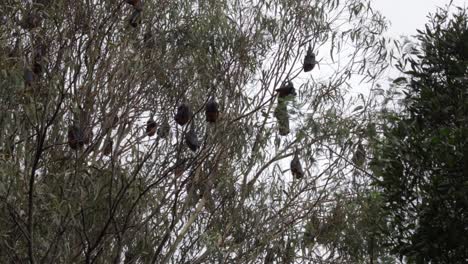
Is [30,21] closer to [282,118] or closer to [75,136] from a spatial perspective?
[75,136]

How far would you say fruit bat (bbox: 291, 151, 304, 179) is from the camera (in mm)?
6613

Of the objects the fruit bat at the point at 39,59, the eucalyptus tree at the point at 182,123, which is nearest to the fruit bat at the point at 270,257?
the eucalyptus tree at the point at 182,123

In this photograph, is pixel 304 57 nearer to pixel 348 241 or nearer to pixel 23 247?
pixel 348 241

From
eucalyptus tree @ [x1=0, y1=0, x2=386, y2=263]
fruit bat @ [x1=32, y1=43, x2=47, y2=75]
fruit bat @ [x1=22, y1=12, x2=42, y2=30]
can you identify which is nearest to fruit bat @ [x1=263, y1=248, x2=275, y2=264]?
eucalyptus tree @ [x1=0, y1=0, x2=386, y2=263]

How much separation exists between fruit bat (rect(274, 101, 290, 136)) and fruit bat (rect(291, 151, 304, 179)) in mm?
236

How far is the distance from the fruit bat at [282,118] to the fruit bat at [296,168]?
236 millimetres

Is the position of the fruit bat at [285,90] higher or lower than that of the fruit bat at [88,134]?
higher

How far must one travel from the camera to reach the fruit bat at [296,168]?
6.61 m

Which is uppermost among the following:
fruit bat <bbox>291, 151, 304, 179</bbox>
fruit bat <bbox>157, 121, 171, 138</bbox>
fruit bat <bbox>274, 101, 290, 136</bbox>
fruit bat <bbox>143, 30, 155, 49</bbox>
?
fruit bat <bbox>143, 30, 155, 49</bbox>

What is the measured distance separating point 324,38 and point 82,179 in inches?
132

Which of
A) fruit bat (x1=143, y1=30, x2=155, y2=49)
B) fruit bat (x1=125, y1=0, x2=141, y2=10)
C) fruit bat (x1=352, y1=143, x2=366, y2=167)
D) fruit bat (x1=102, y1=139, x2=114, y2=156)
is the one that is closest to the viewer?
fruit bat (x1=125, y1=0, x2=141, y2=10)

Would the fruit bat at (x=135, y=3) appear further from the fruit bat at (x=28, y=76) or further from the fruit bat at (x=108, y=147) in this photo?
the fruit bat at (x=28, y=76)

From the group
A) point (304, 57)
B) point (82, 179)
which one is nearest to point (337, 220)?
point (304, 57)

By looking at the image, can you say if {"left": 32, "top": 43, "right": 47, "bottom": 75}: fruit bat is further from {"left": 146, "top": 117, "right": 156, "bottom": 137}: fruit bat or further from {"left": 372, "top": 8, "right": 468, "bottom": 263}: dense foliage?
{"left": 372, "top": 8, "right": 468, "bottom": 263}: dense foliage
